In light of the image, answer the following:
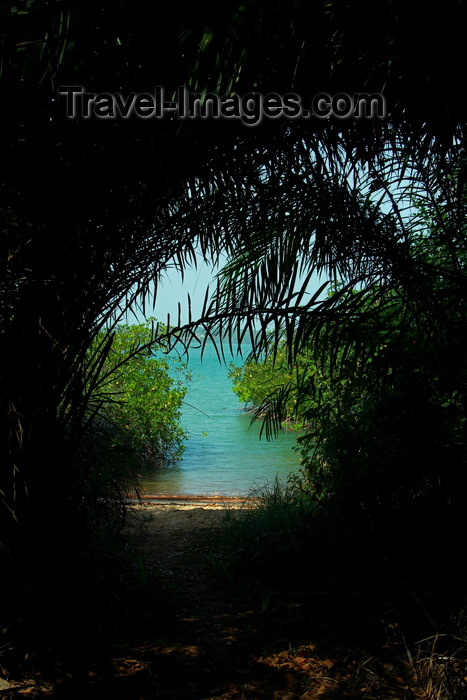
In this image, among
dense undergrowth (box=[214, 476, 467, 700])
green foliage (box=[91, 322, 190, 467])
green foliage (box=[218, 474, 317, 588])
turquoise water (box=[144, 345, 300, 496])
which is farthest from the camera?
turquoise water (box=[144, 345, 300, 496])

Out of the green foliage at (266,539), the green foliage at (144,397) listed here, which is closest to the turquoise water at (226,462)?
the green foliage at (144,397)

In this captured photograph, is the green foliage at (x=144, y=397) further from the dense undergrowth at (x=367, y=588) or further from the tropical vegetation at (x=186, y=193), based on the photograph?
the tropical vegetation at (x=186, y=193)

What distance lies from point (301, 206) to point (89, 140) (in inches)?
42.3

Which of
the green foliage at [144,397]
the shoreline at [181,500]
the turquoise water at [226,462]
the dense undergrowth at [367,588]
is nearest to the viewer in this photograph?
the dense undergrowth at [367,588]

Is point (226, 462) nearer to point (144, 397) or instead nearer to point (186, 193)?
point (144, 397)

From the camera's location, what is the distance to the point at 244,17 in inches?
80.4

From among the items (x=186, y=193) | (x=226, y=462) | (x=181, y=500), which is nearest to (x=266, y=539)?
(x=186, y=193)

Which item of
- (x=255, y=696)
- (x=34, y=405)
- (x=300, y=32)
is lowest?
(x=255, y=696)

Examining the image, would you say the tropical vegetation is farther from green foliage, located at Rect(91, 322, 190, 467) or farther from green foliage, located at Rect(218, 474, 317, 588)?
green foliage, located at Rect(91, 322, 190, 467)

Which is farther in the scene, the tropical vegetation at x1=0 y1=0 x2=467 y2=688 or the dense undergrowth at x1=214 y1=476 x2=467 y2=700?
the dense undergrowth at x1=214 y1=476 x2=467 y2=700

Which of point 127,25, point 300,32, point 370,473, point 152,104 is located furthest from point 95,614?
point 300,32

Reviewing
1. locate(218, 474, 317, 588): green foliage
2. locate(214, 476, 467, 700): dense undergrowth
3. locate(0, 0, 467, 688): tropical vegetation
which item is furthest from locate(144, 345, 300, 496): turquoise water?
locate(0, 0, 467, 688): tropical vegetation

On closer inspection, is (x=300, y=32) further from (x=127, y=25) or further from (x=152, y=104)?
(x=127, y=25)

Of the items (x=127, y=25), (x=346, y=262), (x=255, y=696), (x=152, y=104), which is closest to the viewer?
(x=127, y=25)
